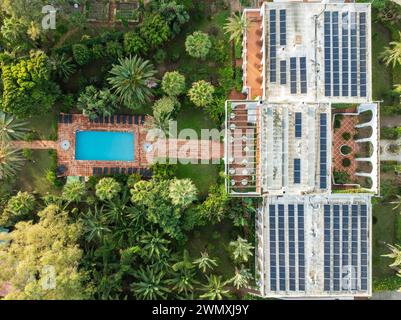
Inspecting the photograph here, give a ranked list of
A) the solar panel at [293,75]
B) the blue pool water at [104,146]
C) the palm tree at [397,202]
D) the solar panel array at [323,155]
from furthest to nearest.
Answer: the blue pool water at [104,146], the palm tree at [397,202], the solar panel at [293,75], the solar panel array at [323,155]

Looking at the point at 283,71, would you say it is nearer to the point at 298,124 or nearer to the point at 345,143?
the point at 298,124

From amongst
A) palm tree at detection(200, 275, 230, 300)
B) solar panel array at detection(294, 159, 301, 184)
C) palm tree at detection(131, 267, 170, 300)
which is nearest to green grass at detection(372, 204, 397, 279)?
solar panel array at detection(294, 159, 301, 184)

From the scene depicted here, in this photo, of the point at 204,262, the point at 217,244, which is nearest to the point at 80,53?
the point at 217,244

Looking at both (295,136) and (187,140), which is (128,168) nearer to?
(187,140)

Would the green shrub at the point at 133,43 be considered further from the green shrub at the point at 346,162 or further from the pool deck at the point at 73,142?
the green shrub at the point at 346,162

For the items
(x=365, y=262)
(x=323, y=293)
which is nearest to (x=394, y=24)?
(x=365, y=262)

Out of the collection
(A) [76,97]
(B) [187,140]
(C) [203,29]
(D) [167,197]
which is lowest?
(D) [167,197]

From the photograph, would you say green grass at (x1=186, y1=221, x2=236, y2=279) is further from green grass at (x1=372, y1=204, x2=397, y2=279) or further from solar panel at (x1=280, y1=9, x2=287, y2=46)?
solar panel at (x1=280, y1=9, x2=287, y2=46)

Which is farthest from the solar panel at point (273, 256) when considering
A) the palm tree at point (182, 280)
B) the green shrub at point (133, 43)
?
the green shrub at point (133, 43)
